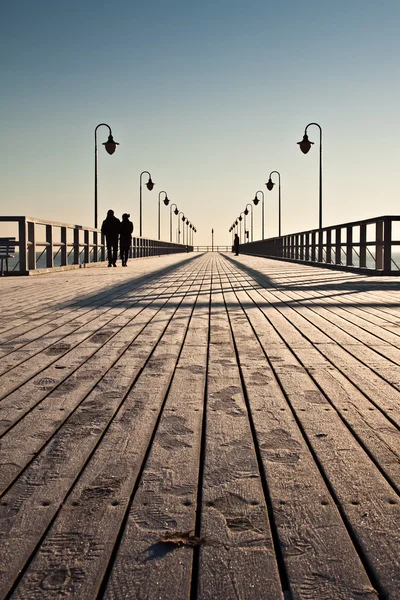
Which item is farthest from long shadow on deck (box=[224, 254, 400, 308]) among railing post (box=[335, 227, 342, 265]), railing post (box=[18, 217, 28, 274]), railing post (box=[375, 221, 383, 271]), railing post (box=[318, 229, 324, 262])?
railing post (box=[318, 229, 324, 262])

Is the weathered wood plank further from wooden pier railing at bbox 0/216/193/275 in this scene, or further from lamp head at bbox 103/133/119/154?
lamp head at bbox 103/133/119/154

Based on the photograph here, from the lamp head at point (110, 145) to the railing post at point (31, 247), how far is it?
37.9 feet

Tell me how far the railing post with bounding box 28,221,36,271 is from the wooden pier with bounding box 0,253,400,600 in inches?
400

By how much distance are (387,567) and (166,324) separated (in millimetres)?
4788

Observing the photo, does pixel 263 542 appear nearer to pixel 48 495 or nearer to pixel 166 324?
pixel 48 495

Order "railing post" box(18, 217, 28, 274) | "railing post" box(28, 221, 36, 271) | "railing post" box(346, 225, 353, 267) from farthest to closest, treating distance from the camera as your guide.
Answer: "railing post" box(346, 225, 353, 267)
"railing post" box(28, 221, 36, 271)
"railing post" box(18, 217, 28, 274)

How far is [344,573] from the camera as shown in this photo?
1.62 m

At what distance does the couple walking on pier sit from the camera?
21141 millimetres

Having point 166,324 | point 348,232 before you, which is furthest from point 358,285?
point 166,324

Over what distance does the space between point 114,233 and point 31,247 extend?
Result: 6.02 m

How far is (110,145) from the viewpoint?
86.3 ft

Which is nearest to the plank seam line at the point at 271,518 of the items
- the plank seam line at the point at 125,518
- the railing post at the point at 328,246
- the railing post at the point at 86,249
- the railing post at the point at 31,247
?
the plank seam line at the point at 125,518

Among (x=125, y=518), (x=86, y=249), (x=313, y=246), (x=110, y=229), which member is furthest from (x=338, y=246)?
(x=125, y=518)

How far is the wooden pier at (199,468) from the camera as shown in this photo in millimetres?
1627
